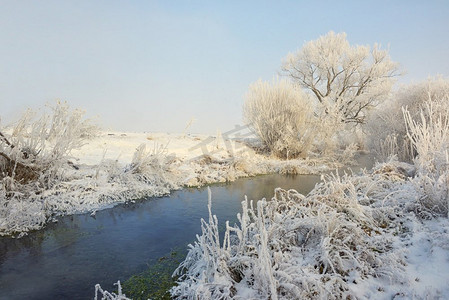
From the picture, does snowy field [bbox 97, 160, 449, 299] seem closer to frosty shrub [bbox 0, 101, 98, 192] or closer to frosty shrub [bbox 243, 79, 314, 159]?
frosty shrub [bbox 0, 101, 98, 192]

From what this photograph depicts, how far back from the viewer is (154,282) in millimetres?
3047

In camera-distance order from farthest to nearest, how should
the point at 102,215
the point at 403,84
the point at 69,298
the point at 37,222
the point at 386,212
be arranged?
1. the point at 403,84
2. the point at 102,215
3. the point at 37,222
4. the point at 386,212
5. the point at 69,298

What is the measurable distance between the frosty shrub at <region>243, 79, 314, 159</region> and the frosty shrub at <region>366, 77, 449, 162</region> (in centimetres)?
413

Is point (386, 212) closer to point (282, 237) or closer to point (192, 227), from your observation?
point (282, 237)

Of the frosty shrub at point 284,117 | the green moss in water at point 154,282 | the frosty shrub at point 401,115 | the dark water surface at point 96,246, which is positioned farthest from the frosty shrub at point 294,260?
the frosty shrub at point 284,117

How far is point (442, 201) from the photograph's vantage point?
11.2ft

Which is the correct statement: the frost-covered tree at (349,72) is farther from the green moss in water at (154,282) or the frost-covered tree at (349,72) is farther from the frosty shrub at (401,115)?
the green moss in water at (154,282)

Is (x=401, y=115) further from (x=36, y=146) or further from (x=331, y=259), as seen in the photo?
(x=36, y=146)

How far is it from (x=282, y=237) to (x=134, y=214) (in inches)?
149

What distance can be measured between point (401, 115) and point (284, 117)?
575 centimetres

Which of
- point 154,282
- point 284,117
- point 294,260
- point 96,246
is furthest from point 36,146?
point 284,117

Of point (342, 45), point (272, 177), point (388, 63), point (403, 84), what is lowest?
point (272, 177)

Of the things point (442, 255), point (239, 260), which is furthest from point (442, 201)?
point (239, 260)

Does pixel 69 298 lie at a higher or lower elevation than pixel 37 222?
lower
